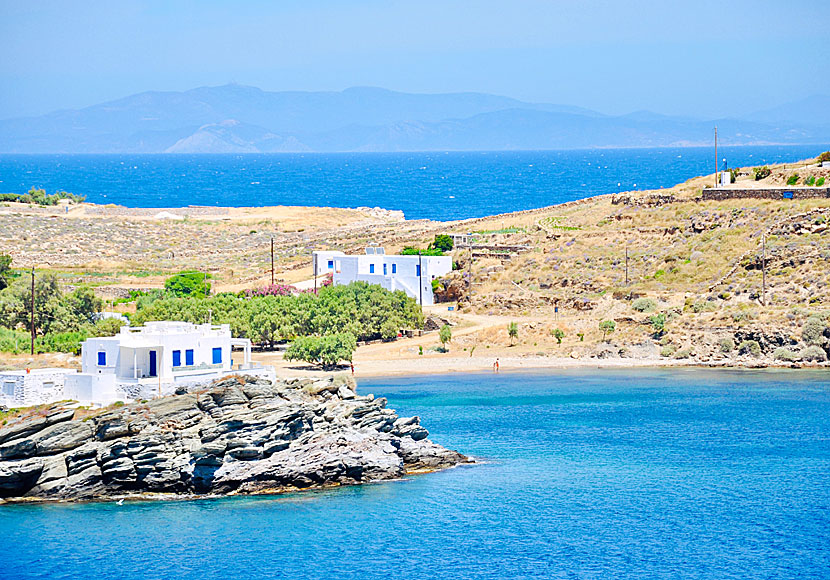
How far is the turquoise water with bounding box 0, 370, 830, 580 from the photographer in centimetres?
3797

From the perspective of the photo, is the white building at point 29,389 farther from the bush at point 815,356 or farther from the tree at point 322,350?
the bush at point 815,356

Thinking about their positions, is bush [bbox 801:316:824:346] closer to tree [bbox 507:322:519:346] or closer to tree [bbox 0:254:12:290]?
tree [bbox 507:322:519:346]

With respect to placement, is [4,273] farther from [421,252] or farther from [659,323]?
Result: [659,323]

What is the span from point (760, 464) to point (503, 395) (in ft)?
57.8

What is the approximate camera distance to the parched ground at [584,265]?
77.8 metres

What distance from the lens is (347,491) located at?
147 ft

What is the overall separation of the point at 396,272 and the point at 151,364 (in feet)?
148

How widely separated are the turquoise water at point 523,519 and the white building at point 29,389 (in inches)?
168

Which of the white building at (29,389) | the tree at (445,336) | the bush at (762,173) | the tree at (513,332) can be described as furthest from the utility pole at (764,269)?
the white building at (29,389)

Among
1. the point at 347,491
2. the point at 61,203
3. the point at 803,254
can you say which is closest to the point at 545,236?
the point at 803,254

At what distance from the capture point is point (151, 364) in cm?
4625

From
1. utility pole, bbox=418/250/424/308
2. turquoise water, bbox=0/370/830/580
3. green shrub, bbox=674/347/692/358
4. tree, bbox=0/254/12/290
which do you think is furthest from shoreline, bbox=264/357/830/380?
tree, bbox=0/254/12/290

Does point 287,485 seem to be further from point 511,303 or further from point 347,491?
point 511,303

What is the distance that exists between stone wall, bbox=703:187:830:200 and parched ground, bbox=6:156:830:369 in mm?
897
